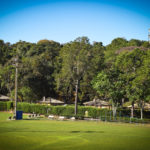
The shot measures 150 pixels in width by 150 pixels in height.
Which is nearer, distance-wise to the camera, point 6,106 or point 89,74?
point 89,74

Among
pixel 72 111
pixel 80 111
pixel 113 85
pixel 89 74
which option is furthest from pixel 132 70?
pixel 72 111

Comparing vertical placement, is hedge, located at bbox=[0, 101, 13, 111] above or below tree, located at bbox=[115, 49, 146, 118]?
below

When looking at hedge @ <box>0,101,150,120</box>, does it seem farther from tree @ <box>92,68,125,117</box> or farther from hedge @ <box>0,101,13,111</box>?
tree @ <box>92,68,125,117</box>

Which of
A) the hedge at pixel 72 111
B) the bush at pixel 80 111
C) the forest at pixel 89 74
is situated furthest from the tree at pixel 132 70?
the hedge at pixel 72 111

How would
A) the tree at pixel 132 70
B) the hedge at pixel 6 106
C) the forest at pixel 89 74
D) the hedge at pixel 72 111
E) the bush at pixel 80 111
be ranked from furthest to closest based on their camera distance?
1. the hedge at pixel 6 106
2. the hedge at pixel 72 111
3. the bush at pixel 80 111
4. the forest at pixel 89 74
5. the tree at pixel 132 70

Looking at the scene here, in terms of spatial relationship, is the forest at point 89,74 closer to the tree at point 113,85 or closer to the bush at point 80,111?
the tree at point 113,85

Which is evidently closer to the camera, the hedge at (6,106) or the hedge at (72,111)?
the hedge at (72,111)

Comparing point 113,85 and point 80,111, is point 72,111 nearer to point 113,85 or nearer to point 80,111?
point 80,111

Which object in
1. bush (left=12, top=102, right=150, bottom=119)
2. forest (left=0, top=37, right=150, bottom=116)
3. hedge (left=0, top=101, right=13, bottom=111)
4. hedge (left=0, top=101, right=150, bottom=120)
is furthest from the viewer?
hedge (left=0, top=101, right=13, bottom=111)

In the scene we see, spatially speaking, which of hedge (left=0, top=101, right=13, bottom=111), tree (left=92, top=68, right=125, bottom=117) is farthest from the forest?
hedge (left=0, top=101, right=13, bottom=111)

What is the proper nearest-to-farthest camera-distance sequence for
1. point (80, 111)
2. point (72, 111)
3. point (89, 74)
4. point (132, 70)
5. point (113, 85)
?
point (113, 85)
point (132, 70)
point (80, 111)
point (72, 111)
point (89, 74)

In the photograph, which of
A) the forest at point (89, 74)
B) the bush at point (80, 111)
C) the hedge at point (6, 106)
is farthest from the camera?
the hedge at point (6, 106)

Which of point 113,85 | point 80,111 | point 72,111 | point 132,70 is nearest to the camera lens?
point 113,85

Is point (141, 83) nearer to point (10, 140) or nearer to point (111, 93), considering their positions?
point (111, 93)
